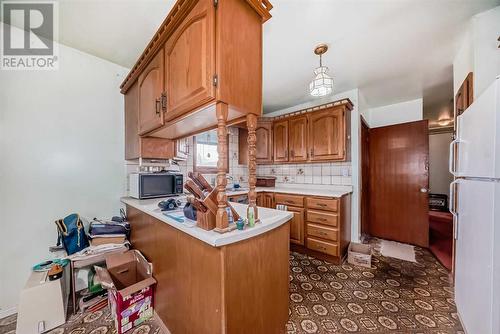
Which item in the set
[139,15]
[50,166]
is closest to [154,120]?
[139,15]

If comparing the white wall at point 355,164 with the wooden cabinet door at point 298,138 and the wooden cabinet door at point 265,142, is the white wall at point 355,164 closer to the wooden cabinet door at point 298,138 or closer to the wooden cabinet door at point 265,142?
the wooden cabinet door at point 298,138

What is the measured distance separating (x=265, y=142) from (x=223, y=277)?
282 centimetres

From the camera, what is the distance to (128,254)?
1757 mm

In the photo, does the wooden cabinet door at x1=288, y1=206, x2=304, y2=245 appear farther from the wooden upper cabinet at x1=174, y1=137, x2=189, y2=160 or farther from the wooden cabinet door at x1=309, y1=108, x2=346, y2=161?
the wooden upper cabinet at x1=174, y1=137, x2=189, y2=160

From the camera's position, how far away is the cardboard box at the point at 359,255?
2.30 meters

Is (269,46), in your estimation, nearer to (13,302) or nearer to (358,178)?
(358,178)

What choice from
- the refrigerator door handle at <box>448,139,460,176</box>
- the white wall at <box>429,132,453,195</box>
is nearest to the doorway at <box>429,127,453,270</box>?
the white wall at <box>429,132,453,195</box>

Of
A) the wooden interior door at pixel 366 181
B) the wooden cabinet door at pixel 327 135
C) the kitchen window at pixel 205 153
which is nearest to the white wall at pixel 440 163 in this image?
the wooden interior door at pixel 366 181

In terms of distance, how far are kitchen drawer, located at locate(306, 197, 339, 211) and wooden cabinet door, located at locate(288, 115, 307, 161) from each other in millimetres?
733

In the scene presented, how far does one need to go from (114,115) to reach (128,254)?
155cm

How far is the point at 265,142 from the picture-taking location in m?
3.48

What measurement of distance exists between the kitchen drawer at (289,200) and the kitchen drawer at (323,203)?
0.11 m

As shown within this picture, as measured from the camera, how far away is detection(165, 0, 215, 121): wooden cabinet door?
38.2 inches

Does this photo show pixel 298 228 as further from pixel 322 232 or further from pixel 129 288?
pixel 129 288
